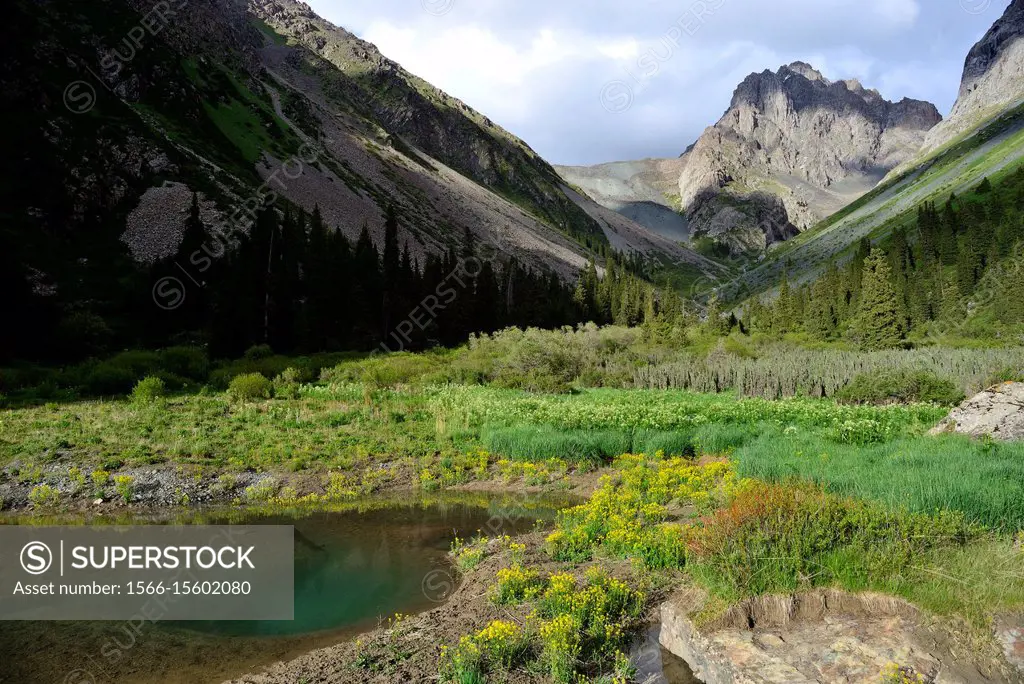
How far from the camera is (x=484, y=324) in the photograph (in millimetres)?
67312

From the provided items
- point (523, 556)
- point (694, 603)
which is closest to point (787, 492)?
point (694, 603)

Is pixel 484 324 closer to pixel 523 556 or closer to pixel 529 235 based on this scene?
pixel 523 556

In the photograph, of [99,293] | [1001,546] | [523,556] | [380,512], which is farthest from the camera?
[99,293]

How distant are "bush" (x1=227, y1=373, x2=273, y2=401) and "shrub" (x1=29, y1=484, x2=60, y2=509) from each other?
1222 cm

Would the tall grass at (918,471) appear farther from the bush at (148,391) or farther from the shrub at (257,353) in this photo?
the shrub at (257,353)

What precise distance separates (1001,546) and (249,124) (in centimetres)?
12237

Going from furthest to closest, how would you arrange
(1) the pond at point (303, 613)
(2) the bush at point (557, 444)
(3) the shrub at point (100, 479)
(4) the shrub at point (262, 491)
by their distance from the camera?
1. (2) the bush at point (557, 444)
2. (4) the shrub at point (262, 491)
3. (3) the shrub at point (100, 479)
4. (1) the pond at point (303, 613)

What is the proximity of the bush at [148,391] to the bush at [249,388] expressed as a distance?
3080 mm

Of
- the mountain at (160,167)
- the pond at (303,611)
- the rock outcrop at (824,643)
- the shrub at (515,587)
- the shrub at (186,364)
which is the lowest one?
the pond at (303,611)

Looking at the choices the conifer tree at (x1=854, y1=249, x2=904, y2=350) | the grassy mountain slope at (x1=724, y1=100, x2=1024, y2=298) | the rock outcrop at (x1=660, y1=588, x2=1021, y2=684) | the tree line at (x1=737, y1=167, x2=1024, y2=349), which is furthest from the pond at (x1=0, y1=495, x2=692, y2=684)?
the grassy mountain slope at (x1=724, y1=100, x2=1024, y2=298)

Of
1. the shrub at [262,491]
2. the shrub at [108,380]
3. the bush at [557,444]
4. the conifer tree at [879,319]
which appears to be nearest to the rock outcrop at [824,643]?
the bush at [557,444]

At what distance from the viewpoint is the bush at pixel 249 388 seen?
28156 millimetres

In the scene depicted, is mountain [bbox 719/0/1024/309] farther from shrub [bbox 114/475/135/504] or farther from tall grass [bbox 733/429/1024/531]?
shrub [bbox 114/475/135/504]

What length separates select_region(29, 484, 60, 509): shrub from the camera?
15.3m
